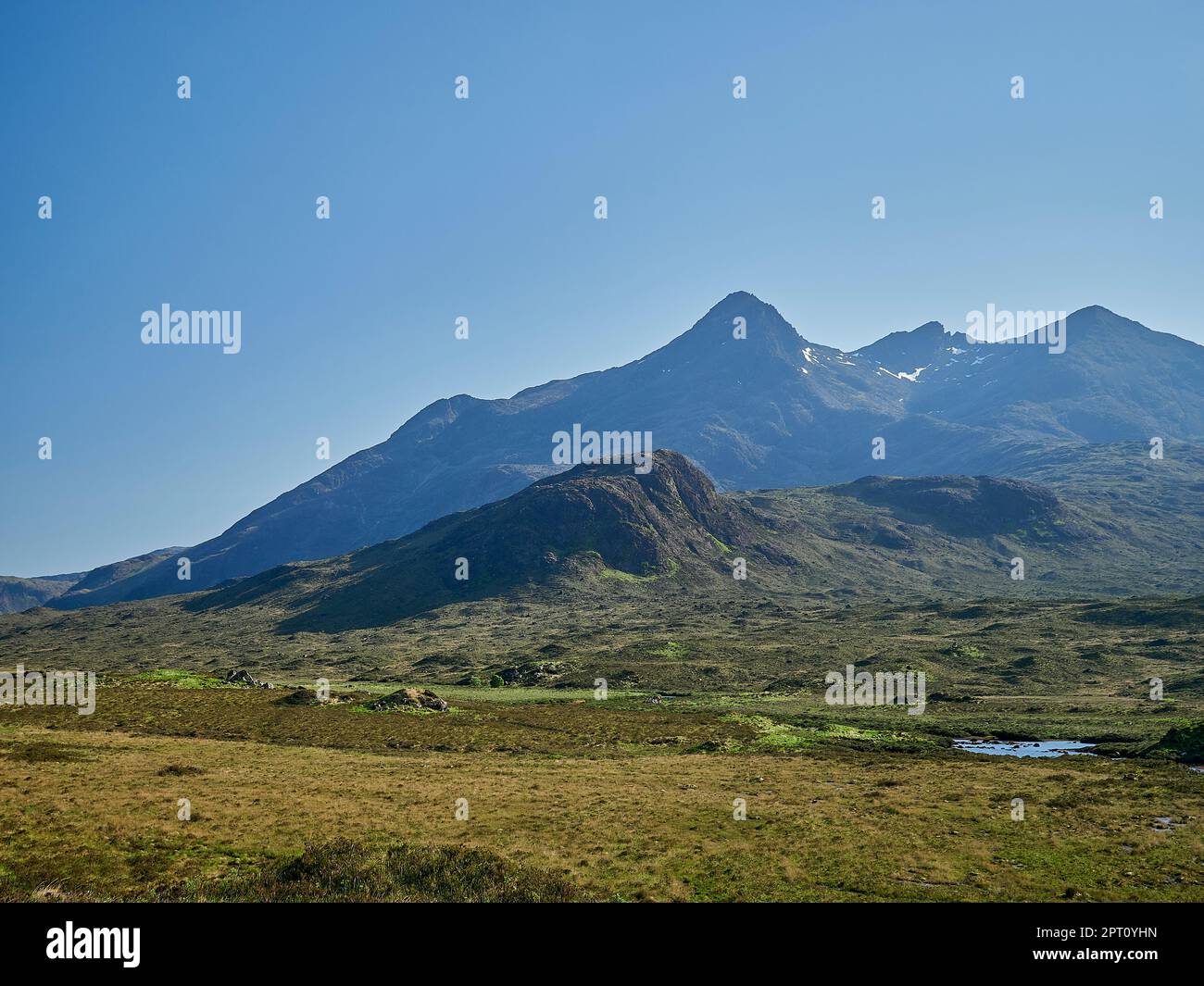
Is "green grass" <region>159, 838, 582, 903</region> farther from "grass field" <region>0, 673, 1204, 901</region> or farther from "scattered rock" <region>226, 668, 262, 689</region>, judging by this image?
"scattered rock" <region>226, 668, 262, 689</region>

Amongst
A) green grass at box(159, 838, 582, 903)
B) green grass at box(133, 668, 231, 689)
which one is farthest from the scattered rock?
green grass at box(159, 838, 582, 903)

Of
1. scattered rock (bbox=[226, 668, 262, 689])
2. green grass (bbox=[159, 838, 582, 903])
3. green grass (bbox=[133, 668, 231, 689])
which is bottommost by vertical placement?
scattered rock (bbox=[226, 668, 262, 689])

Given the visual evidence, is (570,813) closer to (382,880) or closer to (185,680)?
(382,880)

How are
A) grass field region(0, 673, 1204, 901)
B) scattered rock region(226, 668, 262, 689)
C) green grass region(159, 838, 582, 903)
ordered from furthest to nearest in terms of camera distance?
scattered rock region(226, 668, 262, 689), grass field region(0, 673, 1204, 901), green grass region(159, 838, 582, 903)

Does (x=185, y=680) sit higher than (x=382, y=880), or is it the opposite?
(x=382, y=880)

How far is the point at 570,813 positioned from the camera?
4069cm

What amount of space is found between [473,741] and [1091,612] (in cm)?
14153

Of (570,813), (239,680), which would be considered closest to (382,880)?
(570,813)

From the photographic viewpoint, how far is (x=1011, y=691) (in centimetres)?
10281

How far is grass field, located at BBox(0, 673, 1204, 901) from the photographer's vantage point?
94.4 feet

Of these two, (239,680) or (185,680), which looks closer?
(185,680)
